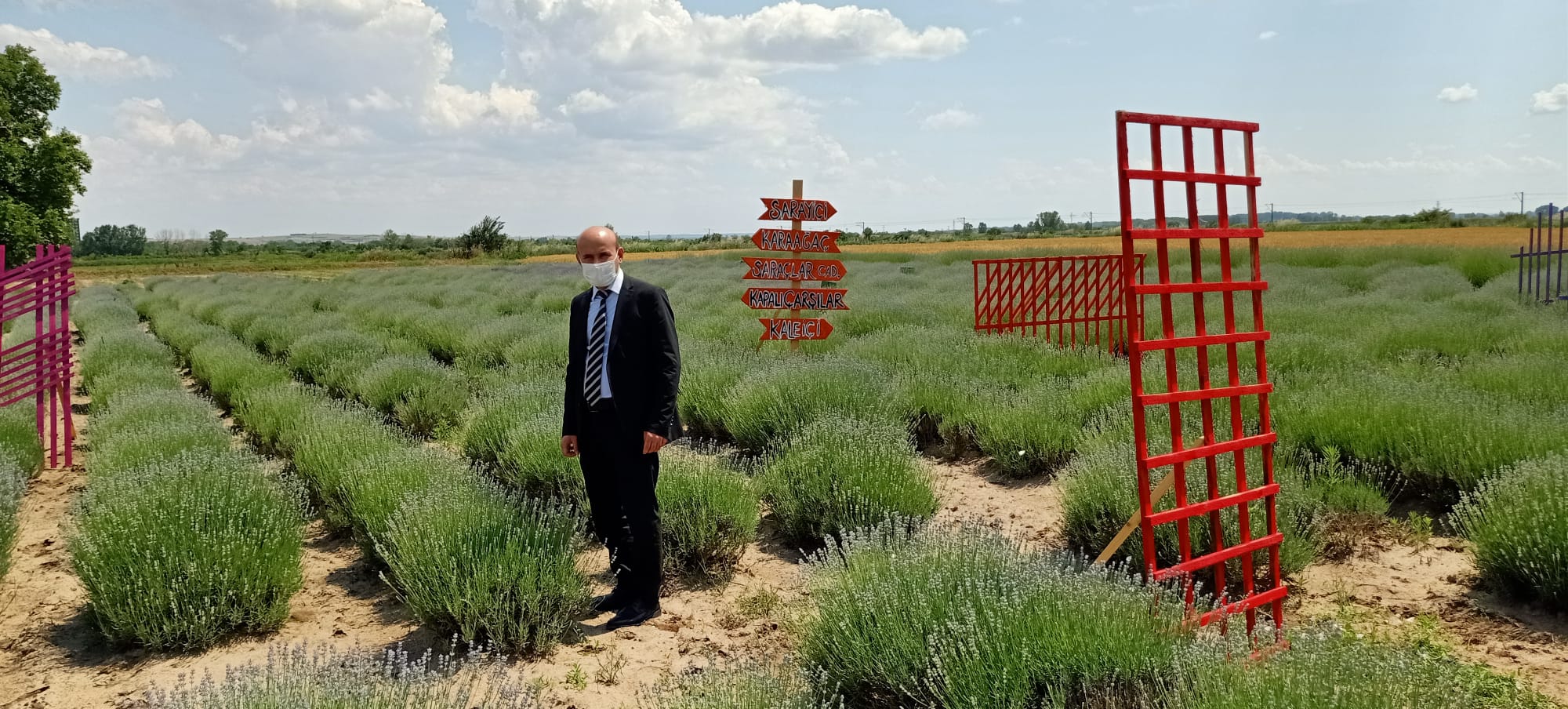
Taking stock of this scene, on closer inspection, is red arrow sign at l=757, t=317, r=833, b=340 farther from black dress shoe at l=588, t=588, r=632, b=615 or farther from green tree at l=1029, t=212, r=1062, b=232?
green tree at l=1029, t=212, r=1062, b=232

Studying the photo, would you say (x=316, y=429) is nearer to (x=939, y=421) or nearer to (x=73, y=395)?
(x=939, y=421)

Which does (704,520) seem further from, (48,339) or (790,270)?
(48,339)

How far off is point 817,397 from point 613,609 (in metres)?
2.88

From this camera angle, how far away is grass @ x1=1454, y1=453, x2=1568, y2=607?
393 centimetres

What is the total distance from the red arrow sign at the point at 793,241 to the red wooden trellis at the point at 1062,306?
6.60ft

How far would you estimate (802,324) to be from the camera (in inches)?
388

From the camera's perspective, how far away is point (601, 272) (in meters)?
3.94

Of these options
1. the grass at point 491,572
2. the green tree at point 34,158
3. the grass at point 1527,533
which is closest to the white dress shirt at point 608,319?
the grass at point 491,572

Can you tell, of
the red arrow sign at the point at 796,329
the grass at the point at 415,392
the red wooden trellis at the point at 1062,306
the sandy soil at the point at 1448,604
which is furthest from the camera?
the red wooden trellis at the point at 1062,306

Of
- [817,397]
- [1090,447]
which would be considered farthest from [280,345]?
[1090,447]

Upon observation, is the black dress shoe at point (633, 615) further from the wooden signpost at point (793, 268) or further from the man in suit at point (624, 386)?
the wooden signpost at point (793, 268)

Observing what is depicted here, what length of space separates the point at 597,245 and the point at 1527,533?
424 centimetres

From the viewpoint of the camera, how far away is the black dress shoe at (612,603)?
4.29 metres

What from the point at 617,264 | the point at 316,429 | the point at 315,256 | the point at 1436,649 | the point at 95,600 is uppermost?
the point at 315,256
